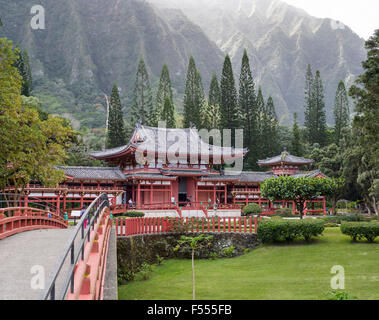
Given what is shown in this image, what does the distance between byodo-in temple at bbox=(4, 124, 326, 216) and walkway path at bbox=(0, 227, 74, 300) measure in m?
17.2

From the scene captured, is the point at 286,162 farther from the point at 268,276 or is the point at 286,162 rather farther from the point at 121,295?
the point at 121,295

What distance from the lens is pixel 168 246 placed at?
57.9ft

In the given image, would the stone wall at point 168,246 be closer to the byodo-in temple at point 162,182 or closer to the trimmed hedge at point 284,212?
the byodo-in temple at point 162,182

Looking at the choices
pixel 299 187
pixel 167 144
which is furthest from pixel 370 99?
pixel 167 144

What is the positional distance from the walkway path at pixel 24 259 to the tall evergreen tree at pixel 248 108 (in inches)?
1761

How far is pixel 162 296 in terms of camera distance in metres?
11.7

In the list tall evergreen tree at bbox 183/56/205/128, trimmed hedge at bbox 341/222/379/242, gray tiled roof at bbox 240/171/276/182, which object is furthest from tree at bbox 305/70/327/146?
trimmed hedge at bbox 341/222/379/242

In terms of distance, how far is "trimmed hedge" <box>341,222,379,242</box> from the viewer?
16170 millimetres

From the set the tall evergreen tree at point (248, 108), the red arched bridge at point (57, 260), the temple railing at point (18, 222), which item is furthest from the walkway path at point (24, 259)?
the tall evergreen tree at point (248, 108)

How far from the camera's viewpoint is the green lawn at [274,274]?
438 inches

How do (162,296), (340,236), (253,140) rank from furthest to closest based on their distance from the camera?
(253,140) → (340,236) → (162,296)

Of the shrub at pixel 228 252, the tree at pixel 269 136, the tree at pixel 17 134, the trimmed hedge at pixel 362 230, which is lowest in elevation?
the shrub at pixel 228 252

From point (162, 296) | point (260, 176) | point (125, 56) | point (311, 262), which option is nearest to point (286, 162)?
point (260, 176)
